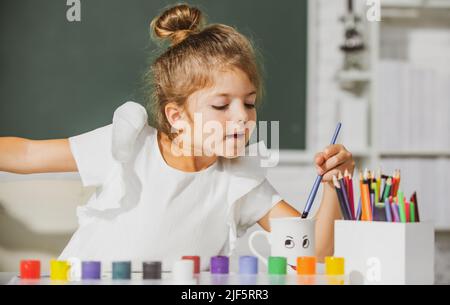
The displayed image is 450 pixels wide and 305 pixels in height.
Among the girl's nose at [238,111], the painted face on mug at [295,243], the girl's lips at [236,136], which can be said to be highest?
the girl's nose at [238,111]

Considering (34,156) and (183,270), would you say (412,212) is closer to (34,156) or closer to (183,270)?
(183,270)

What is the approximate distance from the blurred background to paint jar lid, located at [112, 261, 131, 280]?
22 centimetres

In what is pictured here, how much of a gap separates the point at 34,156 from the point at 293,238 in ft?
1.00

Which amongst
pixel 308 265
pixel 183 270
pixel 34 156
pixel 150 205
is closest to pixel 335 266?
pixel 308 265

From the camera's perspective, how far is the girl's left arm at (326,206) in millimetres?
721

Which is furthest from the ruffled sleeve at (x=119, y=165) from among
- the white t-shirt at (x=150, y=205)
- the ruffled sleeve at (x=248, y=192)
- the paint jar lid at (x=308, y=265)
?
the paint jar lid at (x=308, y=265)

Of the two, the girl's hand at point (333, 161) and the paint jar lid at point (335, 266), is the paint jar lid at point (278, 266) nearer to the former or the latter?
the paint jar lid at point (335, 266)

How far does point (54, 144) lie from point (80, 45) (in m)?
0.11

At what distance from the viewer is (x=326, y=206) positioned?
0.77 meters

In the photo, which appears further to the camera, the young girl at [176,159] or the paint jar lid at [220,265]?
→ the young girl at [176,159]

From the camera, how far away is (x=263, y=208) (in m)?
0.81
